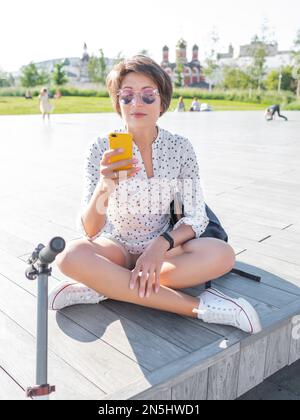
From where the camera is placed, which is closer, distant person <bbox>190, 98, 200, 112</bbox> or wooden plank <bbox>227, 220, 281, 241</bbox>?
wooden plank <bbox>227, 220, 281, 241</bbox>

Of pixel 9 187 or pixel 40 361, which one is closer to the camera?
pixel 40 361

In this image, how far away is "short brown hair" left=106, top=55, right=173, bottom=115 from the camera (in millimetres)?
2242

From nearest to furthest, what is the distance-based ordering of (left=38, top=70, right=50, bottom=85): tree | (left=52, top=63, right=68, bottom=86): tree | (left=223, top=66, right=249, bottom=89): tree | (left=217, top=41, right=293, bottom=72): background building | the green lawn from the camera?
the green lawn → (left=217, top=41, right=293, bottom=72): background building → (left=223, top=66, right=249, bottom=89): tree → (left=52, top=63, right=68, bottom=86): tree → (left=38, top=70, right=50, bottom=85): tree

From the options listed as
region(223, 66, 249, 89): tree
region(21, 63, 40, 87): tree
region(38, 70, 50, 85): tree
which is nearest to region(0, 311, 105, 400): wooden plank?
region(223, 66, 249, 89): tree

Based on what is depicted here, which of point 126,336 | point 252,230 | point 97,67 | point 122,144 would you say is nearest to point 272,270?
point 252,230

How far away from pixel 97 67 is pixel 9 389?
240 feet

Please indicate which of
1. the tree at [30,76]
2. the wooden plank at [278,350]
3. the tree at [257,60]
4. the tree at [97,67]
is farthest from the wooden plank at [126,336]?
the tree at [97,67]

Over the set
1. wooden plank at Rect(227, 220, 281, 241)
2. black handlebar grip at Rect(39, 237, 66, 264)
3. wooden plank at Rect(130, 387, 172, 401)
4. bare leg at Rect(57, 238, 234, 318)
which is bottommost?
wooden plank at Rect(130, 387, 172, 401)

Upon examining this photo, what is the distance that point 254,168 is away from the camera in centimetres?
670

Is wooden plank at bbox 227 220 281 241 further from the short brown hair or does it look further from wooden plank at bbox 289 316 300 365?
the short brown hair

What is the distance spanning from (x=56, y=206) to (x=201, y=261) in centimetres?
241

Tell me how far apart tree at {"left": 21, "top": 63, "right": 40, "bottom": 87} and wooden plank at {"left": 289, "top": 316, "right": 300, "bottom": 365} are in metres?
64.1
